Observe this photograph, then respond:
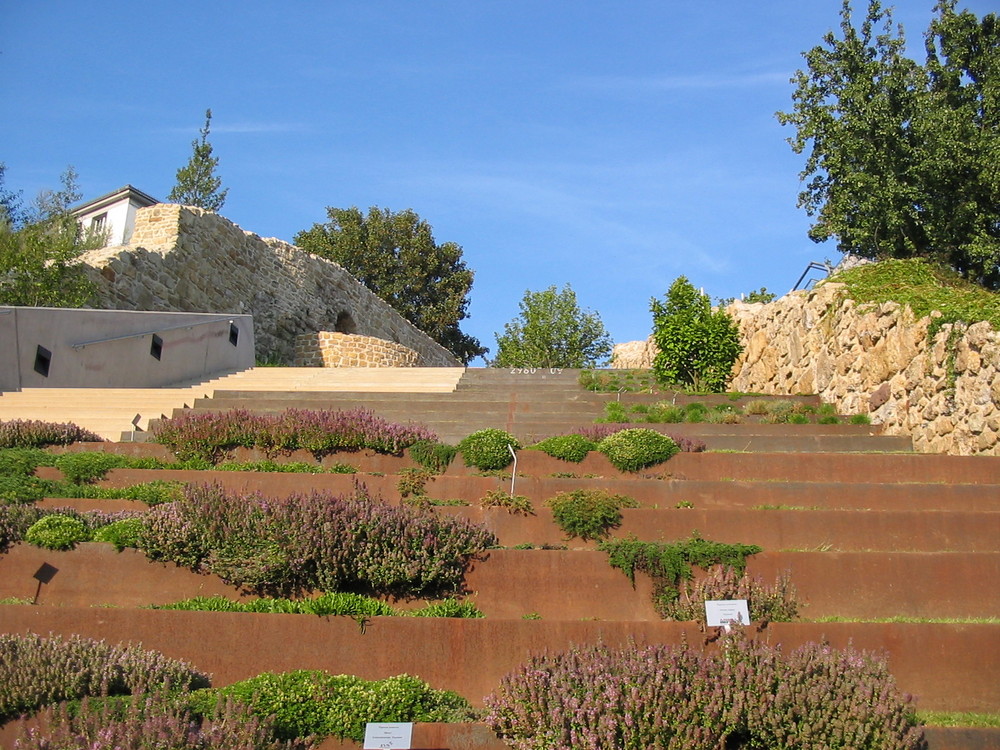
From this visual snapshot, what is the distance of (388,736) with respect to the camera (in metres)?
4.73

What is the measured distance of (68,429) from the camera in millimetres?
9977

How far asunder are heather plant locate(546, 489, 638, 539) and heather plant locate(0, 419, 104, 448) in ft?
17.2

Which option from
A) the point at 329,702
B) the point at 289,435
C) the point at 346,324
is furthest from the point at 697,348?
the point at 346,324

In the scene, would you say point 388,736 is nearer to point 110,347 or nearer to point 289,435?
point 289,435

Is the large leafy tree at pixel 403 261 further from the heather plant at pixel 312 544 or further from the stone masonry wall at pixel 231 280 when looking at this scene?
the heather plant at pixel 312 544

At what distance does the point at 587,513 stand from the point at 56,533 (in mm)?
4067

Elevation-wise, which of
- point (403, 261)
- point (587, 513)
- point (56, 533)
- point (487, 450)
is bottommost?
point (56, 533)

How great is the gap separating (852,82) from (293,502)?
14.6 metres

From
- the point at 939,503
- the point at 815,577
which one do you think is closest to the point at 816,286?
the point at 939,503

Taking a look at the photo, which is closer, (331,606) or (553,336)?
(331,606)

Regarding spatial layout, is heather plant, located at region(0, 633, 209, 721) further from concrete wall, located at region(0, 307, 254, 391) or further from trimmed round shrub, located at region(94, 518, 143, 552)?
concrete wall, located at region(0, 307, 254, 391)

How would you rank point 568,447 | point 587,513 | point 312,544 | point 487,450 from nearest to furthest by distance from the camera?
point 312,544 < point 587,513 < point 487,450 < point 568,447

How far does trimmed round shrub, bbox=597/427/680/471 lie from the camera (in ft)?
30.4

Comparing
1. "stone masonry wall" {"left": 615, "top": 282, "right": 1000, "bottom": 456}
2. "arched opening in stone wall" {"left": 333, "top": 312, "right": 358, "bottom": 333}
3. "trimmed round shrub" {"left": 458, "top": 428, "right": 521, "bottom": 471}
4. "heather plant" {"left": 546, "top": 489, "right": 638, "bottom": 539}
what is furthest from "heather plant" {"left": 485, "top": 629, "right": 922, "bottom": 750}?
"arched opening in stone wall" {"left": 333, "top": 312, "right": 358, "bottom": 333}
